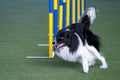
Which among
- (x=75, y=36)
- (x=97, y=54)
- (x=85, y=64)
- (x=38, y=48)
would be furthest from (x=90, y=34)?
(x=38, y=48)

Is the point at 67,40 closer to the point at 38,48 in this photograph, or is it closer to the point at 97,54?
the point at 97,54

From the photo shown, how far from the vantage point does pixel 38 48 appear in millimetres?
8109

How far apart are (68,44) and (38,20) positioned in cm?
623

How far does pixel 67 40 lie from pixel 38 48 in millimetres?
2168

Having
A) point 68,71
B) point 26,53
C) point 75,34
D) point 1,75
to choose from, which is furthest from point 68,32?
point 26,53

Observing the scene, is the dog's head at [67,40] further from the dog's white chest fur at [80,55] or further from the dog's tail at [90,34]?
the dog's tail at [90,34]

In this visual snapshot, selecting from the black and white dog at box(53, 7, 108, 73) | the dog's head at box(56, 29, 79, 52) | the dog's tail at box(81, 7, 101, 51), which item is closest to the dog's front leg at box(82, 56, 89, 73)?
the black and white dog at box(53, 7, 108, 73)

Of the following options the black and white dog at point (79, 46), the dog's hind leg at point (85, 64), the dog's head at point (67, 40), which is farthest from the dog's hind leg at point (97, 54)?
the dog's head at point (67, 40)

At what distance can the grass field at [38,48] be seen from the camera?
20.0 ft

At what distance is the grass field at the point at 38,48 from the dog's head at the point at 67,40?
1.34 feet

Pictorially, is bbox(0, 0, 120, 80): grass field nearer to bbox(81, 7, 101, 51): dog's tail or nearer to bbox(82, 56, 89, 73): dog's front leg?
bbox(82, 56, 89, 73): dog's front leg

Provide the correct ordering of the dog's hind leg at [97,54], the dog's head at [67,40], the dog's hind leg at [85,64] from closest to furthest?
the dog's head at [67,40] < the dog's hind leg at [85,64] < the dog's hind leg at [97,54]

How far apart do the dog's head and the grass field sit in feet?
1.34

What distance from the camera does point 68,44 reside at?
6.04 meters
